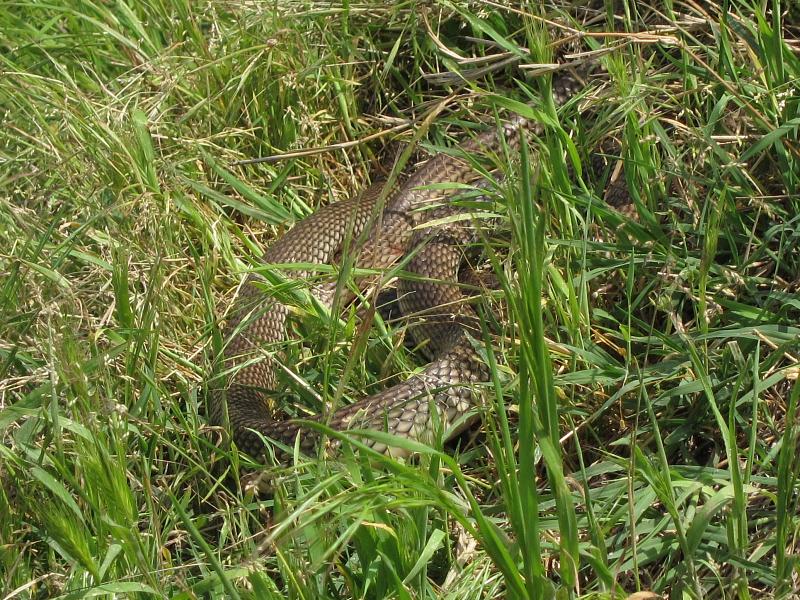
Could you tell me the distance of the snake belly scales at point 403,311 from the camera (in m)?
3.37

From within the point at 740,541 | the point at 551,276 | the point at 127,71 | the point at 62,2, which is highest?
the point at 62,2

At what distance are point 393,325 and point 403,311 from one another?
0.22 feet

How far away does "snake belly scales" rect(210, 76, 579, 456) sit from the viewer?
11.1 ft

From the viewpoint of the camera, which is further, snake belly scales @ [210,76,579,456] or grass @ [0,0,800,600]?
snake belly scales @ [210,76,579,456]

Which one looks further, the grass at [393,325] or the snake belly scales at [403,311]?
the snake belly scales at [403,311]

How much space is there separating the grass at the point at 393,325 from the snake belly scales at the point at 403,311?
0.35 feet

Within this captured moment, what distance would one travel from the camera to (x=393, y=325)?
13.6 ft

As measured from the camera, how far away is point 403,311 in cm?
416

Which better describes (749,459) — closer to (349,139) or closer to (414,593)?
(414,593)

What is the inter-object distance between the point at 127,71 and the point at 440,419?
9.10ft

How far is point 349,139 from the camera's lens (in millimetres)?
4734

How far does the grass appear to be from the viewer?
2.30m

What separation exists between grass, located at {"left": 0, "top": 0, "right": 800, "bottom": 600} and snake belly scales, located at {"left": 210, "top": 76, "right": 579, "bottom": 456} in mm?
108

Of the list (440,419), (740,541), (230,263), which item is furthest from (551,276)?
(230,263)
